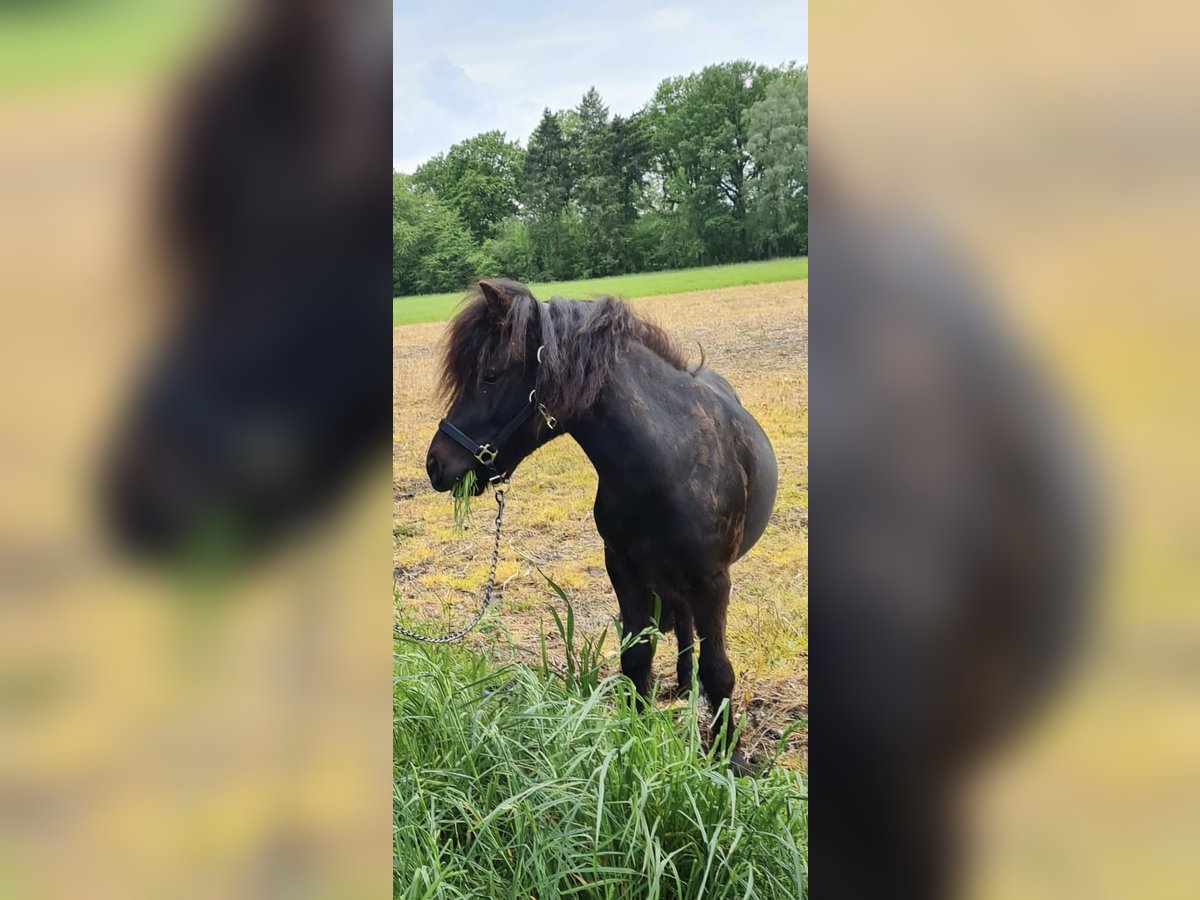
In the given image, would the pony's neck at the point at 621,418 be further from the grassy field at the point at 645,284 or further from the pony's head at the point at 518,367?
the grassy field at the point at 645,284

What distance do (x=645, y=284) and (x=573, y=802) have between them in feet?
3.42

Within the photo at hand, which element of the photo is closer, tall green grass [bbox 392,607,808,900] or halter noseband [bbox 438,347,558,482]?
tall green grass [bbox 392,607,808,900]

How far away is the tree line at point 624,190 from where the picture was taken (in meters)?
1.72

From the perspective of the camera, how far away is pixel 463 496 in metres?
1.87

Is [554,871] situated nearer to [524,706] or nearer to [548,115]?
[524,706]

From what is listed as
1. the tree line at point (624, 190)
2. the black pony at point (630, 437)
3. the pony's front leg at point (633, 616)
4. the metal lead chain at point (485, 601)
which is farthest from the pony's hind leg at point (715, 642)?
the tree line at point (624, 190)

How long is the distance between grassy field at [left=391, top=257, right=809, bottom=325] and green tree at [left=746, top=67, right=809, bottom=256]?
41 mm

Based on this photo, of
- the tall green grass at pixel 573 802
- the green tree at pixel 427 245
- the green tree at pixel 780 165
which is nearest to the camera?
the tall green grass at pixel 573 802
